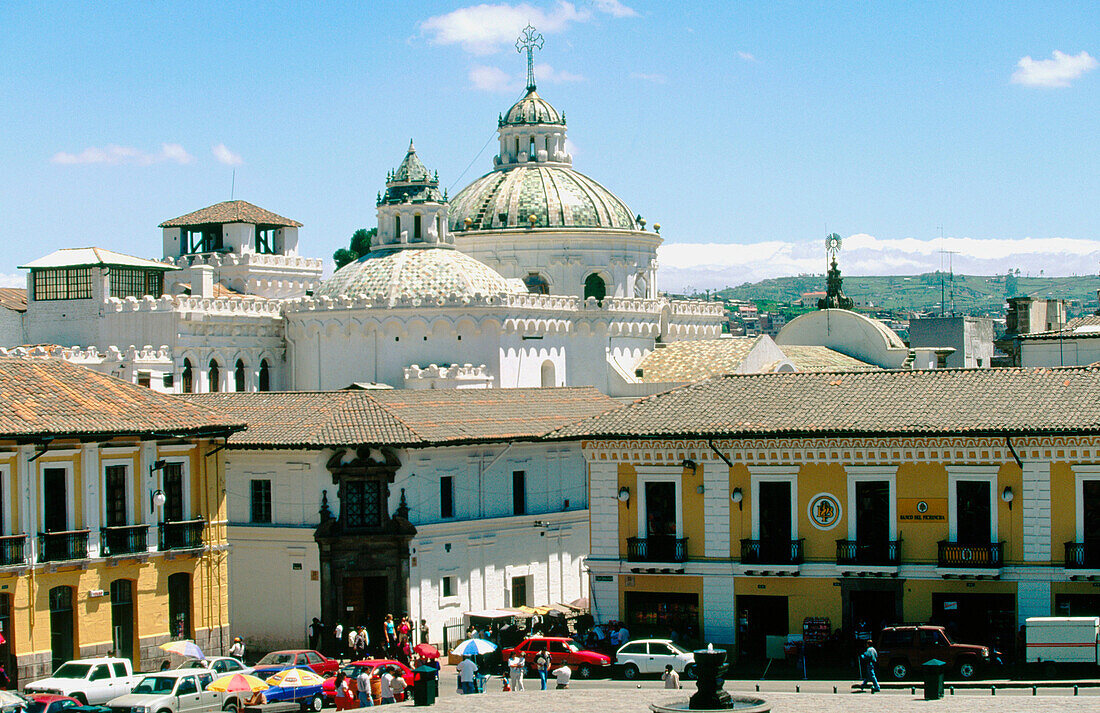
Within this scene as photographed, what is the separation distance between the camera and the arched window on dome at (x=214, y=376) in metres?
77.4

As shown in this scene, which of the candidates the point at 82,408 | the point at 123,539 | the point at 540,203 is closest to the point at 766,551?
the point at 123,539

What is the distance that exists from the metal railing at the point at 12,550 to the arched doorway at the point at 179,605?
16.2 feet

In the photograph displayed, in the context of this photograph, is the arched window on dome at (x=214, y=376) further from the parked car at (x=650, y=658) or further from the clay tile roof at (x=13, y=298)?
the parked car at (x=650, y=658)

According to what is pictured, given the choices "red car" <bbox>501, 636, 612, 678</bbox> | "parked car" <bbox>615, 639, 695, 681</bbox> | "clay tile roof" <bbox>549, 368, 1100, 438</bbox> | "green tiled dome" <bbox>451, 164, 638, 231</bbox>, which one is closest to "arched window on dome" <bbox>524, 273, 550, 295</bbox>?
"green tiled dome" <bbox>451, 164, 638, 231</bbox>

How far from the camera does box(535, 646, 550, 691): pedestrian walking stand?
42625 millimetres

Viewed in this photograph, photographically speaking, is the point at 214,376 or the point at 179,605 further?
the point at 214,376

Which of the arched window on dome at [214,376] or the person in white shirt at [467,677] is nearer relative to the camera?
the person in white shirt at [467,677]

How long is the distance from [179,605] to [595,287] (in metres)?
45.7

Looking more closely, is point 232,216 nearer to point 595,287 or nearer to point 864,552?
point 595,287

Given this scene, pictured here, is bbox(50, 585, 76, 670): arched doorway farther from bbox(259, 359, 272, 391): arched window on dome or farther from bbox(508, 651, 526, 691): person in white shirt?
bbox(259, 359, 272, 391): arched window on dome

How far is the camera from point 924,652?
40.7 m

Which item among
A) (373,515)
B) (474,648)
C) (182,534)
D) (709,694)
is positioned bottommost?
(474,648)

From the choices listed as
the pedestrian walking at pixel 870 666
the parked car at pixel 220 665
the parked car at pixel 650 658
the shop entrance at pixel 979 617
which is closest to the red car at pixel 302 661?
the parked car at pixel 220 665

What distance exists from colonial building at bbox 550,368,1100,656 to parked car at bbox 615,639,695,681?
3.08 metres
